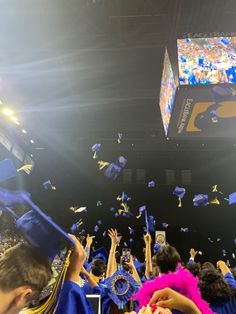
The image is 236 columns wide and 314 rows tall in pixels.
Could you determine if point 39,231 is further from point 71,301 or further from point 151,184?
point 151,184

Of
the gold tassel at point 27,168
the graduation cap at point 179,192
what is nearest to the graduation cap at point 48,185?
the gold tassel at point 27,168

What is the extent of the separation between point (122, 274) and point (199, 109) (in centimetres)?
251

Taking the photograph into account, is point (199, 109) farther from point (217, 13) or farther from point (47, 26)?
point (47, 26)

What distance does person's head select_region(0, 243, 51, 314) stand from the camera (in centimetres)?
104

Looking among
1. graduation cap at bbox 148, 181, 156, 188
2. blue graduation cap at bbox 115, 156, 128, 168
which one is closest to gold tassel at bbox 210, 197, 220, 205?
graduation cap at bbox 148, 181, 156, 188

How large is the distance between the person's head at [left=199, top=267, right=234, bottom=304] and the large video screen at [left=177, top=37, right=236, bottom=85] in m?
2.17

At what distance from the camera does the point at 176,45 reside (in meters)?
3.65

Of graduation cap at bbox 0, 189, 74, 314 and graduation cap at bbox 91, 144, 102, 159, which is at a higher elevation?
graduation cap at bbox 91, 144, 102, 159

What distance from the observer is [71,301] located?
3.56 feet

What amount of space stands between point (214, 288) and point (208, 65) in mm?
2524

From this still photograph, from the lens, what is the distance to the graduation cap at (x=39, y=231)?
42.3 inches

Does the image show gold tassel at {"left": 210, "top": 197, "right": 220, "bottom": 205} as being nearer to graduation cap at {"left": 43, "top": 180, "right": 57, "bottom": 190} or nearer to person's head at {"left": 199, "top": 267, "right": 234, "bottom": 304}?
graduation cap at {"left": 43, "top": 180, "right": 57, "bottom": 190}

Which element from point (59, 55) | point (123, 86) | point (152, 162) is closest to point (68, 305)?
point (59, 55)

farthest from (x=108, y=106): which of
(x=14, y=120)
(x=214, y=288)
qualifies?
(x=214, y=288)
